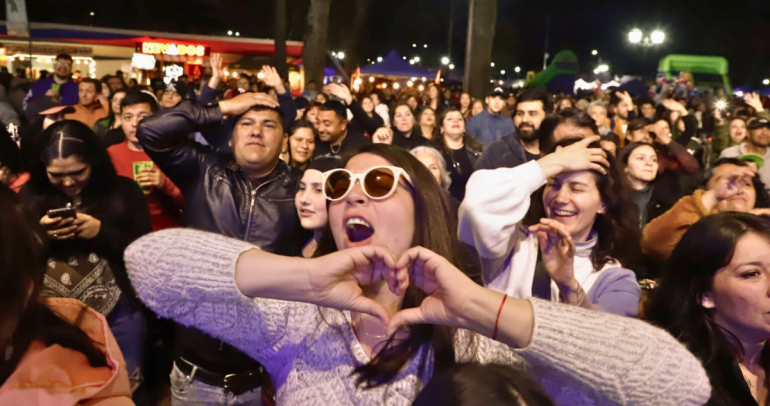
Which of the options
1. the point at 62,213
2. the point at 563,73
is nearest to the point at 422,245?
the point at 62,213

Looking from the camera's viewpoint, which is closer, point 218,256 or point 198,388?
point 218,256

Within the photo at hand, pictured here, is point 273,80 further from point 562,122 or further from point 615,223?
point 615,223

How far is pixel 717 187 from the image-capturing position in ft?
12.9

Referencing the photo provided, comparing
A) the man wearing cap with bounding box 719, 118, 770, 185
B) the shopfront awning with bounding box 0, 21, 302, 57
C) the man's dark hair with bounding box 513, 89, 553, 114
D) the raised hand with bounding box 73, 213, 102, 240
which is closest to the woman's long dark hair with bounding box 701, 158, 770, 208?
the man's dark hair with bounding box 513, 89, 553, 114

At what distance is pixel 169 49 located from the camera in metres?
25.2

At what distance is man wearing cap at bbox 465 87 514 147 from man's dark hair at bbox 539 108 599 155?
13.4 feet

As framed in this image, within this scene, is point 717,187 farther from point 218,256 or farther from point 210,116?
point 218,256

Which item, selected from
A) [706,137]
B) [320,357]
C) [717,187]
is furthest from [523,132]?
[706,137]

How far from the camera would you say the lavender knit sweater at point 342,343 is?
1.34 m

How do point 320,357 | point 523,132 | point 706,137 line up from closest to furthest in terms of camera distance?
point 320,357
point 523,132
point 706,137

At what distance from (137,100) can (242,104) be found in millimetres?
2112

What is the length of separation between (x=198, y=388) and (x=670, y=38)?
42441 mm

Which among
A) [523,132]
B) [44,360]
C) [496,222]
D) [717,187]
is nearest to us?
[44,360]

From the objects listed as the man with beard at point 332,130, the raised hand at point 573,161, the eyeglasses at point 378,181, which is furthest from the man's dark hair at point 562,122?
the eyeglasses at point 378,181
